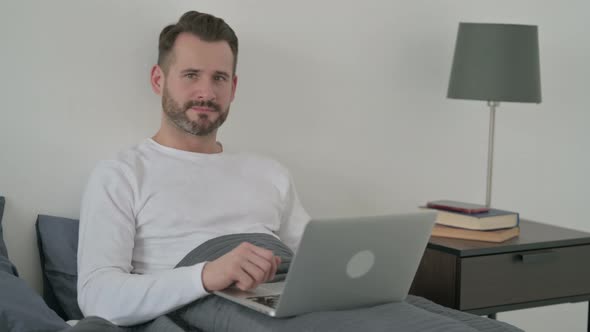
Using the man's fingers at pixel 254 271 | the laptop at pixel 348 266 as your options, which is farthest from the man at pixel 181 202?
the laptop at pixel 348 266

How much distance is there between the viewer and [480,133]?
2857 millimetres

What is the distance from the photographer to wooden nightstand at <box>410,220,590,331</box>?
218cm

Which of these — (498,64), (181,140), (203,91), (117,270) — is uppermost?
(498,64)

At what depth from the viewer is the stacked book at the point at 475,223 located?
7.51ft

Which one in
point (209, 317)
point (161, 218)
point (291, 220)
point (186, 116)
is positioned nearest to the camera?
point (209, 317)

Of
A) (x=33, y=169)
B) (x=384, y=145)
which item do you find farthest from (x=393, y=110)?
(x=33, y=169)

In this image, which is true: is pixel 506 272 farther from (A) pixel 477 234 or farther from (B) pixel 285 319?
(B) pixel 285 319

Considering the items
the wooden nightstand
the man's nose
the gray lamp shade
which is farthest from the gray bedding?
the gray lamp shade

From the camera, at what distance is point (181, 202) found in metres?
1.94

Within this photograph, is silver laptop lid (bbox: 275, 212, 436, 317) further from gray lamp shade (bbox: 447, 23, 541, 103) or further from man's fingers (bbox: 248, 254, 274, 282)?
gray lamp shade (bbox: 447, 23, 541, 103)

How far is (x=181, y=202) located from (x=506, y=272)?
3.15 ft

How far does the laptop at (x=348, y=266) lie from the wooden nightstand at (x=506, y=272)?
578mm

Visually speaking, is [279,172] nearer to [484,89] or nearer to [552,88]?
[484,89]

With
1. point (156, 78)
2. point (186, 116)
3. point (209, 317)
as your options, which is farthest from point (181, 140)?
point (209, 317)
